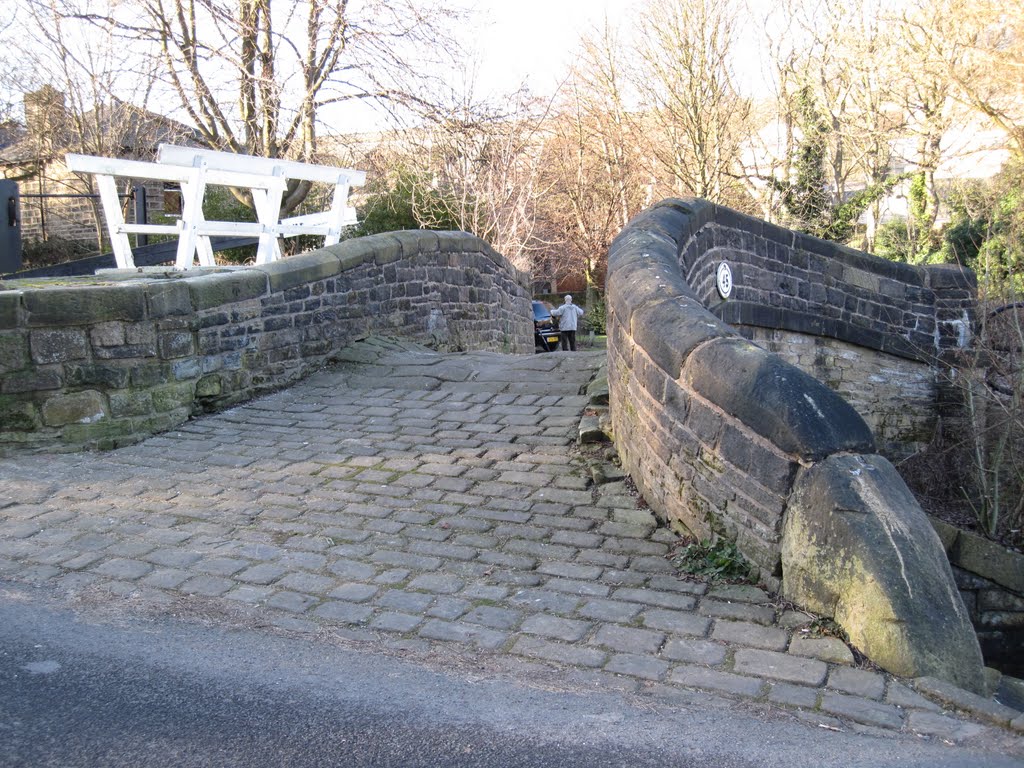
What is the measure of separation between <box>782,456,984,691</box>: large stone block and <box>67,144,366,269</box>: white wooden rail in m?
6.85

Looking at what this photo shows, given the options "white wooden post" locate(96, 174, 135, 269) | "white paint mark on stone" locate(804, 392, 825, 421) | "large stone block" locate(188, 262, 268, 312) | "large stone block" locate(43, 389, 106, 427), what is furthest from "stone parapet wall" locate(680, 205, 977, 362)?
"white wooden post" locate(96, 174, 135, 269)

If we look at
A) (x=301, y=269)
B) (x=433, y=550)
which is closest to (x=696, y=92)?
(x=301, y=269)

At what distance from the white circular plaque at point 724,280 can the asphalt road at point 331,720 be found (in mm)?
7767

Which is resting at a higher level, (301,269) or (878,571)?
(301,269)

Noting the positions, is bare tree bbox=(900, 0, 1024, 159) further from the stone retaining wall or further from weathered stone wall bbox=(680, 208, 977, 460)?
the stone retaining wall

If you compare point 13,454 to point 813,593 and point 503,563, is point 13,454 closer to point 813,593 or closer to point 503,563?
point 503,563

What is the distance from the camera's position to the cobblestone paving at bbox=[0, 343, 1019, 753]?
367 cm

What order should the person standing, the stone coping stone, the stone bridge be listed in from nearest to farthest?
the stone bridge < the stone coping stone < the person standing

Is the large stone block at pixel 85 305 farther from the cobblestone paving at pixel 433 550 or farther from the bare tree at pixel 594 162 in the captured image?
the bare tree at pixel 594 162

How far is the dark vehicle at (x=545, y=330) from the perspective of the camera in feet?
81.8

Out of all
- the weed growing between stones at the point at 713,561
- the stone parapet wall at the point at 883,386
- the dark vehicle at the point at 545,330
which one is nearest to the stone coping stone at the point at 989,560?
the weed growing between stones at the point at 713,561

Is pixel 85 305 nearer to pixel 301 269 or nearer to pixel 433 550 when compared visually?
pixel 301 269

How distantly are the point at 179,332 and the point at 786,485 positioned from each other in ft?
17.2

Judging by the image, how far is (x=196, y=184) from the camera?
895 centimetres
